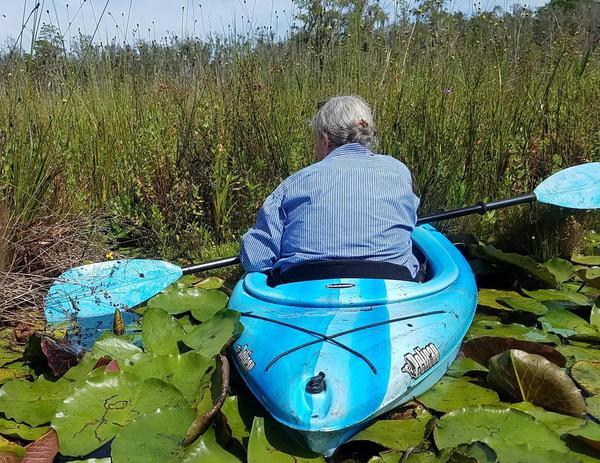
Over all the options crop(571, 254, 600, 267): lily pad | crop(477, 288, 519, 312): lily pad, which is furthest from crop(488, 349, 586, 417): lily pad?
crop(571, 254, 600, 267): lily pad

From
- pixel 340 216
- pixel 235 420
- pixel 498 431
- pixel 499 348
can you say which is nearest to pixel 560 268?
pixel 499 348

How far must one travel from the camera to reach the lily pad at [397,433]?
212 centimetres

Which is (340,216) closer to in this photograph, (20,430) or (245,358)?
(245,358)

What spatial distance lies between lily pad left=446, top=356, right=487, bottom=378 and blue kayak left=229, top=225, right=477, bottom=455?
0.17ft

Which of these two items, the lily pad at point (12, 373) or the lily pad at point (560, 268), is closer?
the lily pad at point (12, 373)

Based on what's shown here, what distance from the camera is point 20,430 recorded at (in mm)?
2271

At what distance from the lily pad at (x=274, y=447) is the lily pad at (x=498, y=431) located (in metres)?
0.41

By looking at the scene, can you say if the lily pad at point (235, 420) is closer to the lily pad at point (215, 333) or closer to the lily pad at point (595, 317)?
the lily pad at point (215, 333)

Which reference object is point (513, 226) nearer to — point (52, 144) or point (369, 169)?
point (369, 169)

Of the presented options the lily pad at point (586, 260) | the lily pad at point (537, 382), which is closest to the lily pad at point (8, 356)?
the lily pad at point (537, 382)

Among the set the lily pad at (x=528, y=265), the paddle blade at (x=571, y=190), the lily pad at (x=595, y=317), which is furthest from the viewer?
the paddle blade at (x=571, y=190)

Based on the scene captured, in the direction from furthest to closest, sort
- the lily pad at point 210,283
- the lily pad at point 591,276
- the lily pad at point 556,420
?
1. the lily pad at point 210,283
2. the lily pad at point 591,276
3. the lily pad at point 556,420

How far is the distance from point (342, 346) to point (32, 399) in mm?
1166

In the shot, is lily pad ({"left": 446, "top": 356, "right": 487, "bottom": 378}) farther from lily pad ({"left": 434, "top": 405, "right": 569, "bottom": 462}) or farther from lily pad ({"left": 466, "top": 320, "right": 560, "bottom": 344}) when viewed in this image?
lily pad ({"left": 434, "top": 405, "right": 569, "bottom": 462})
